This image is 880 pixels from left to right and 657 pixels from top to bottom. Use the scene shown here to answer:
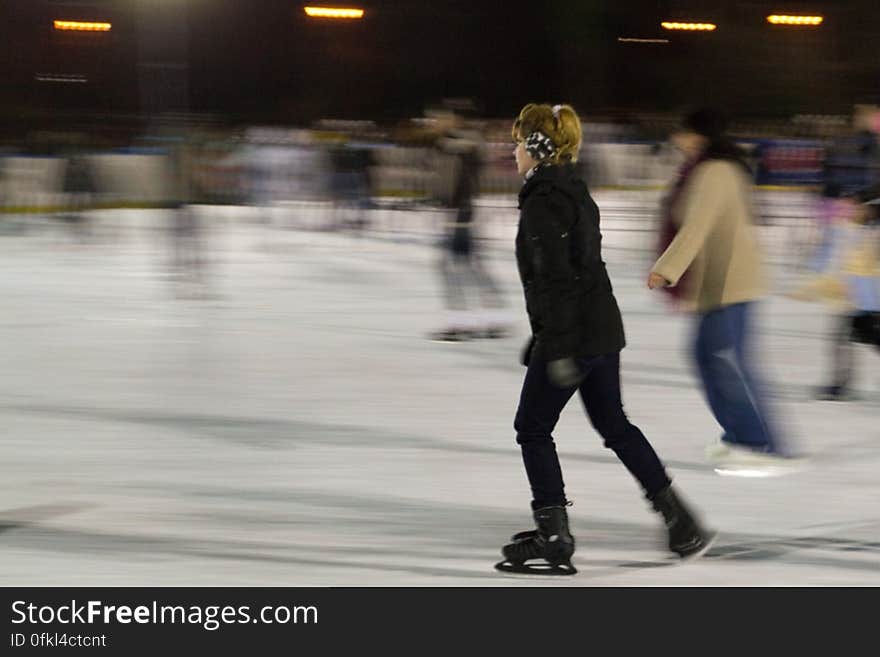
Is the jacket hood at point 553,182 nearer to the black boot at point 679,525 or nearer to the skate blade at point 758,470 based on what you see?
the black boot at point 679,525

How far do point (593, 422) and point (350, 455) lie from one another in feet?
6.37

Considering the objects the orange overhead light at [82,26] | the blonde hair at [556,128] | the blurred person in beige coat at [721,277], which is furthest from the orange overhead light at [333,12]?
the blonde hair at [556,128]

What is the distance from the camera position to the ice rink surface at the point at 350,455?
468 cm

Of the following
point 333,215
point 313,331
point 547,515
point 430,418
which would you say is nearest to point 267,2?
point 333,215

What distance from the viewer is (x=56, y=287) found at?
12.9m

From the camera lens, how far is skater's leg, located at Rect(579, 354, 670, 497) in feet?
14.8

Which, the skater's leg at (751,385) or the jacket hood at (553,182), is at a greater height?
the jacket hood at (553,182)

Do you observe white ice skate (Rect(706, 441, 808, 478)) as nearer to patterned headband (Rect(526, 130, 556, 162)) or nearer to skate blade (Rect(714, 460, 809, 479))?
skate blade (Rect(714, 460, 809, 479))

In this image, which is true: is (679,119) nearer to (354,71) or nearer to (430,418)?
(430,418)

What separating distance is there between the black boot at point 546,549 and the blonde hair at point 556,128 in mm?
1082

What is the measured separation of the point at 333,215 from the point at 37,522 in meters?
14.5

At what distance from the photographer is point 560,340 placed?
14.3 ft

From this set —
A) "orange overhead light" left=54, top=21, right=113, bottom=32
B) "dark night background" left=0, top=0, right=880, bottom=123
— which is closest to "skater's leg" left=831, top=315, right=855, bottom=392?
"dark night background" left=0, top=0, right=880, bottom=123

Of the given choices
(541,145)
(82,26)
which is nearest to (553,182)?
(541,145)
